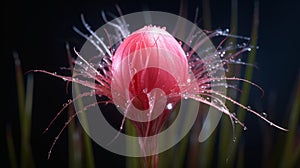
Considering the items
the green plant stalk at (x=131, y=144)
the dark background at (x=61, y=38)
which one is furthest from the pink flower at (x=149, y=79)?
the dark background at (x=61, y=38)

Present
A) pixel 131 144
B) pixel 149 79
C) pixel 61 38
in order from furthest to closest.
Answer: pixel 61 38 → pixel 131 144 → pixel 149 79

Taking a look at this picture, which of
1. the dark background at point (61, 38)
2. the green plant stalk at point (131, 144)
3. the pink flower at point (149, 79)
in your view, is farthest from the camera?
the dark background at point (61, 38)

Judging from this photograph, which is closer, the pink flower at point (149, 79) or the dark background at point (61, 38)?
the pink flower at point (149, 79)

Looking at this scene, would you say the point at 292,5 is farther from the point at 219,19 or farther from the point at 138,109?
the point at 138,109

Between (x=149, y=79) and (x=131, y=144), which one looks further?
(x=131, y=144)

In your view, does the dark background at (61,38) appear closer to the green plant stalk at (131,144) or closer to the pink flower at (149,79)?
the green plant stalk at (131,144)

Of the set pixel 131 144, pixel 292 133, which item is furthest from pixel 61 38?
pixel 292 133

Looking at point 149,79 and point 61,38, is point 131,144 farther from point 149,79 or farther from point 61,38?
point 61,38

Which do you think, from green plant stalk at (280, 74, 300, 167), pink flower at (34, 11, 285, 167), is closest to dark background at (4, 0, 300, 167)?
green plant stalk at (280, 74, 300, 167)
